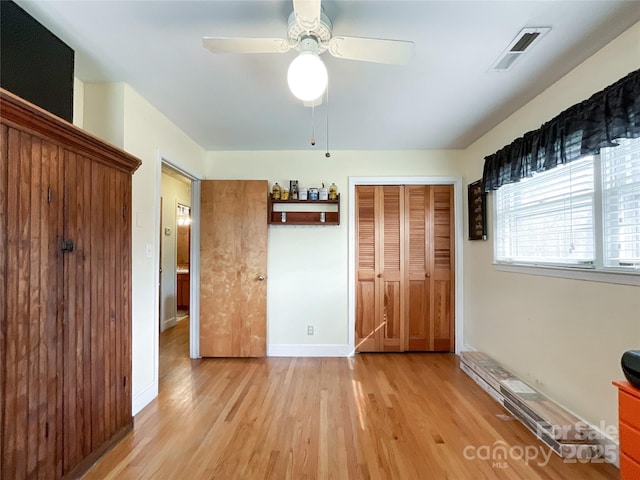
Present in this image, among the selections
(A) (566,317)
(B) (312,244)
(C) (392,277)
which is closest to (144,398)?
(B) (312,244)

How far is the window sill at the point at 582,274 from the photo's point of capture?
1.62 m

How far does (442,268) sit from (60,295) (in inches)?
139

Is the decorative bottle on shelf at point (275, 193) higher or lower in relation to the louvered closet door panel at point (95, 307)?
higher

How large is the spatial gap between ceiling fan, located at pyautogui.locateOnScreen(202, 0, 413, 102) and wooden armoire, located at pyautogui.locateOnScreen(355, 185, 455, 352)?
88.2 inches

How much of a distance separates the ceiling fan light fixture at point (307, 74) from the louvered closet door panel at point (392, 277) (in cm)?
233

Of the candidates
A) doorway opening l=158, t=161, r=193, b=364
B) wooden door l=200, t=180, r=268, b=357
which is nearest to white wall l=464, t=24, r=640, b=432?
wooden door l=200, t=180, r=268, b=357

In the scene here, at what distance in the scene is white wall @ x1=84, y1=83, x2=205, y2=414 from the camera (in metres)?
2.16

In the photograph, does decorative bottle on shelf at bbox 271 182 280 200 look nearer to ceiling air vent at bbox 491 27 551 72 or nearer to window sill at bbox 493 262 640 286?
ceiling air vent at bbox 491 27 551 72

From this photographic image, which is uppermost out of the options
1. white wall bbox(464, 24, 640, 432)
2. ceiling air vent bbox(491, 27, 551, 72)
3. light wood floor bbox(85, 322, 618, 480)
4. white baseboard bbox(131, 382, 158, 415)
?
ceiling air vent bbox(491, 27, 551, 72)

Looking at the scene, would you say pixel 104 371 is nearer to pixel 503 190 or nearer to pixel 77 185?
pixel 77 185

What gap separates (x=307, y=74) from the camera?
53.2 inches

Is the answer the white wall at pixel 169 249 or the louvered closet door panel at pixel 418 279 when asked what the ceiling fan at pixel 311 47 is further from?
the white wall at pixel 169 249

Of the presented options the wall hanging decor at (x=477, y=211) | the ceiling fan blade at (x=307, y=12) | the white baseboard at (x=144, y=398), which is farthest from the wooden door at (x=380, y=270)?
the ceiling fan blade at (x=307, y=12)

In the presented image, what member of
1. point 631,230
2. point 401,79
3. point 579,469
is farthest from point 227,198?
point 579,469
